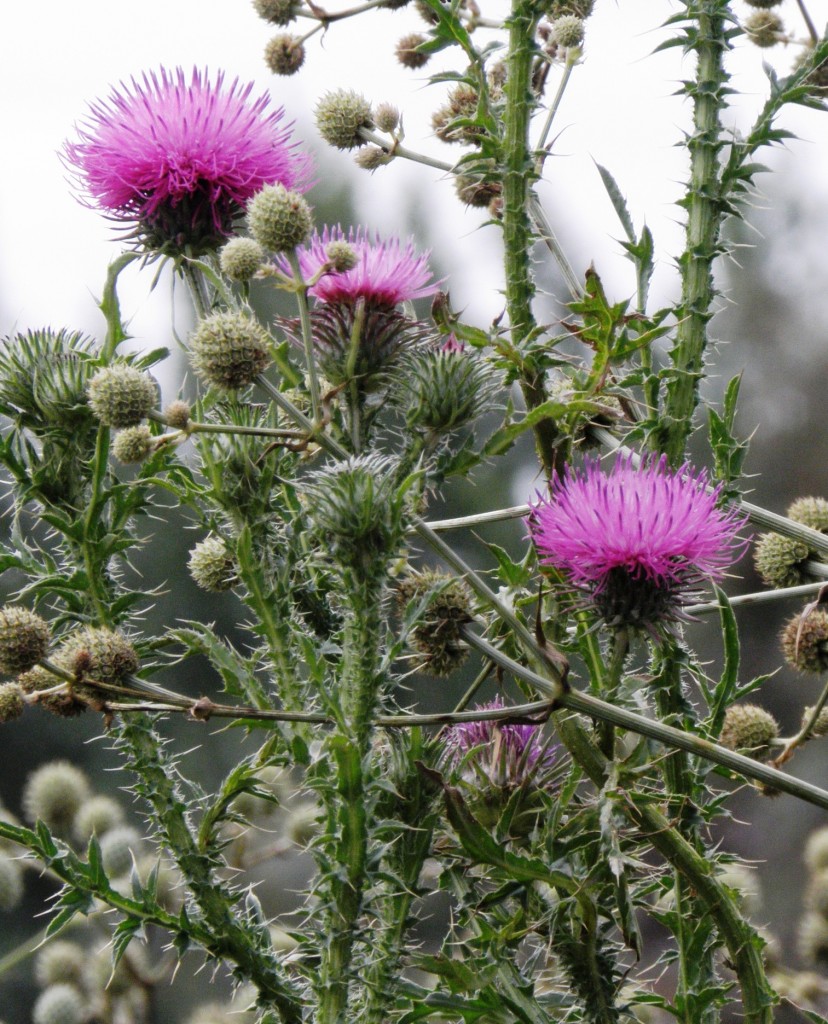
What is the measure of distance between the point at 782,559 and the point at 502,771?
0.58m

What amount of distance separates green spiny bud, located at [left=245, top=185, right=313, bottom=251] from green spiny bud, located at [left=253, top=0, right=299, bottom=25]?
2.69ft

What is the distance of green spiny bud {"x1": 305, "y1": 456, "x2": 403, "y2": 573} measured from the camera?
4.42 feet

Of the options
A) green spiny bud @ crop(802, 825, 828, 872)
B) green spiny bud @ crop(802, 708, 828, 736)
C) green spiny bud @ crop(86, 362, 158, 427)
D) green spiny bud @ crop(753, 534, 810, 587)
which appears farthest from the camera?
green spiny bud @ crop(802, 825, 828, 872)

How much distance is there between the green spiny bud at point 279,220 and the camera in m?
1.46

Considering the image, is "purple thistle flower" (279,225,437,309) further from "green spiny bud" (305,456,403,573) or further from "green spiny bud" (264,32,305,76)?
"green spiny bud" (264,32,305,76)

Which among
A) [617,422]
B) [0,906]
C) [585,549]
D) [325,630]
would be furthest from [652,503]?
[0,906]

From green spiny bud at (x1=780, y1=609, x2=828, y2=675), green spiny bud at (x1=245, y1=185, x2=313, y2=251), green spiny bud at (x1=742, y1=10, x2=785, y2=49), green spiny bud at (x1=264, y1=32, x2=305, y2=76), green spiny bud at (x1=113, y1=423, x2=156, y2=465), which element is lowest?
green spiny bud at (x1=780, y1=609, x2=828, y2=675)

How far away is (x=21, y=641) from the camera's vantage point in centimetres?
147

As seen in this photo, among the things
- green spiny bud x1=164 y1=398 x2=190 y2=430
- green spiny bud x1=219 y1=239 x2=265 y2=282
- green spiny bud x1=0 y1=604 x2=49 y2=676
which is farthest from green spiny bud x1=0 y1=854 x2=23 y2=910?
green spiny bud x1=219 y1=239 x2=265 y2=282

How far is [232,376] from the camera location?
144 centimetres

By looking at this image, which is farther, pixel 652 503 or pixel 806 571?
pixel 806 571

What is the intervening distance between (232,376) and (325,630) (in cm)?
42

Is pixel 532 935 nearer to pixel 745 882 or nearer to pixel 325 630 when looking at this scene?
pixel 325 630

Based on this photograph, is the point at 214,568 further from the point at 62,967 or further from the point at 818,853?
the point at 62,967
